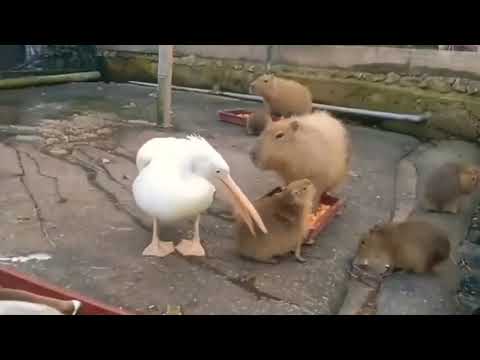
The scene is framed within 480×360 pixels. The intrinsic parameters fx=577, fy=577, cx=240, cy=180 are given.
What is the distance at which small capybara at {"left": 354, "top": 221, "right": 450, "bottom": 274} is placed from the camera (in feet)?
9.64

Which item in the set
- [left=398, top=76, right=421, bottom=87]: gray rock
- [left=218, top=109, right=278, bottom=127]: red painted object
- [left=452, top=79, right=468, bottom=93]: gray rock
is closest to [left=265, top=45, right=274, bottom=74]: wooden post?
[left=218, top=109, right=278, bottom=127]: red painted object

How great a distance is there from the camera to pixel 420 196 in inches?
165

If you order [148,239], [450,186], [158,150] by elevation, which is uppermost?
[158,150]

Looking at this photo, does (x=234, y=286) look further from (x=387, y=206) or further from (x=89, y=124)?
(x=89, y=124)

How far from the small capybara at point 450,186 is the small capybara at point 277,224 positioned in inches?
55.8

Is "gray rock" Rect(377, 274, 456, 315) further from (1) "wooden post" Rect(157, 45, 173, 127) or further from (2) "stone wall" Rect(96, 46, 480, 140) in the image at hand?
(1) "wooden post" Rect(157, 45, 173, 127)

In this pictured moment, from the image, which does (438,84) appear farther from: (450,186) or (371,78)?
(450,186)

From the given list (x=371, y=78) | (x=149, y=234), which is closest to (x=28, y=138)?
(x=149, y=234)

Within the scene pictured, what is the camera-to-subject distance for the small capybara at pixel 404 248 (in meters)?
2.94

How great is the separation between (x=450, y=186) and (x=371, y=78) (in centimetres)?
277

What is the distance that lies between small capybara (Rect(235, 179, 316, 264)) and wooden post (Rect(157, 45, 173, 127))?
307cm

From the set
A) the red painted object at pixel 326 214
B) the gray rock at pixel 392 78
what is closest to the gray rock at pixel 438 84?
the gray rock at pixel 392 78

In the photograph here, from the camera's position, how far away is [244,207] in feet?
9.06

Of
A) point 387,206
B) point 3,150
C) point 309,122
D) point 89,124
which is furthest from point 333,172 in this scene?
point 89,124
